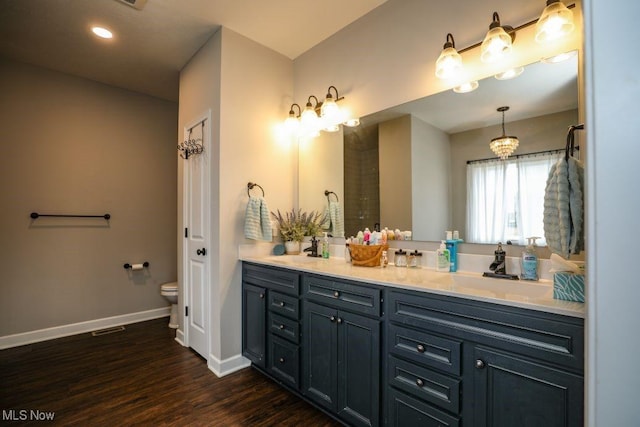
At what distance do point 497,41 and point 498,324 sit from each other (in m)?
1.36

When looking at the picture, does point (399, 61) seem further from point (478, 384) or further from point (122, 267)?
point (122, 267)

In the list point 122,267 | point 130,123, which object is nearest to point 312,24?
point 130,123

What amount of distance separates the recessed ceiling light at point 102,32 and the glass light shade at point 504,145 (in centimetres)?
304

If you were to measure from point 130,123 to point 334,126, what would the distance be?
266 cm

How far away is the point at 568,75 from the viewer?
139cm

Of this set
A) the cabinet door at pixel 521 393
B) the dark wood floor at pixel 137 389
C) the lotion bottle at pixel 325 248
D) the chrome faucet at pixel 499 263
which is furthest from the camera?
the lotion bottle at pixel 325 248

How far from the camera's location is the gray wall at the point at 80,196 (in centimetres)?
286

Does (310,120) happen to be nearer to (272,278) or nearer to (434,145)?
(434,145)

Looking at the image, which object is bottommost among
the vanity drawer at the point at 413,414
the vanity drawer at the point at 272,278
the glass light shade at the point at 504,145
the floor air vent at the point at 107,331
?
the floor air vent at the point at 107,331

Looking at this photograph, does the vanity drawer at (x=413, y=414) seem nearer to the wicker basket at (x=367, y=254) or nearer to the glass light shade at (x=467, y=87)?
the wicker basket at (x=367, y=254)

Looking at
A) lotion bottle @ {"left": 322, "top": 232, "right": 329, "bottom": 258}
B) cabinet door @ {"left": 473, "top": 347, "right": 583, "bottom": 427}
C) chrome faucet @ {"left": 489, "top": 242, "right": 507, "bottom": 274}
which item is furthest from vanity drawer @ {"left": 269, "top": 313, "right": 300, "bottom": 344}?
chrome faucet @ {"left": 489, "top": 242, "right": 507, "bottom": 274}

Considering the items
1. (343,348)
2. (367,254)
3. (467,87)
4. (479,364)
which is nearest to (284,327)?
(343,348)

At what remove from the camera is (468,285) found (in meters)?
1.58

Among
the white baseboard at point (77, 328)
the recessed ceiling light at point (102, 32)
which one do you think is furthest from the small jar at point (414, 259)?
the white baseboard at point (77, 328)
